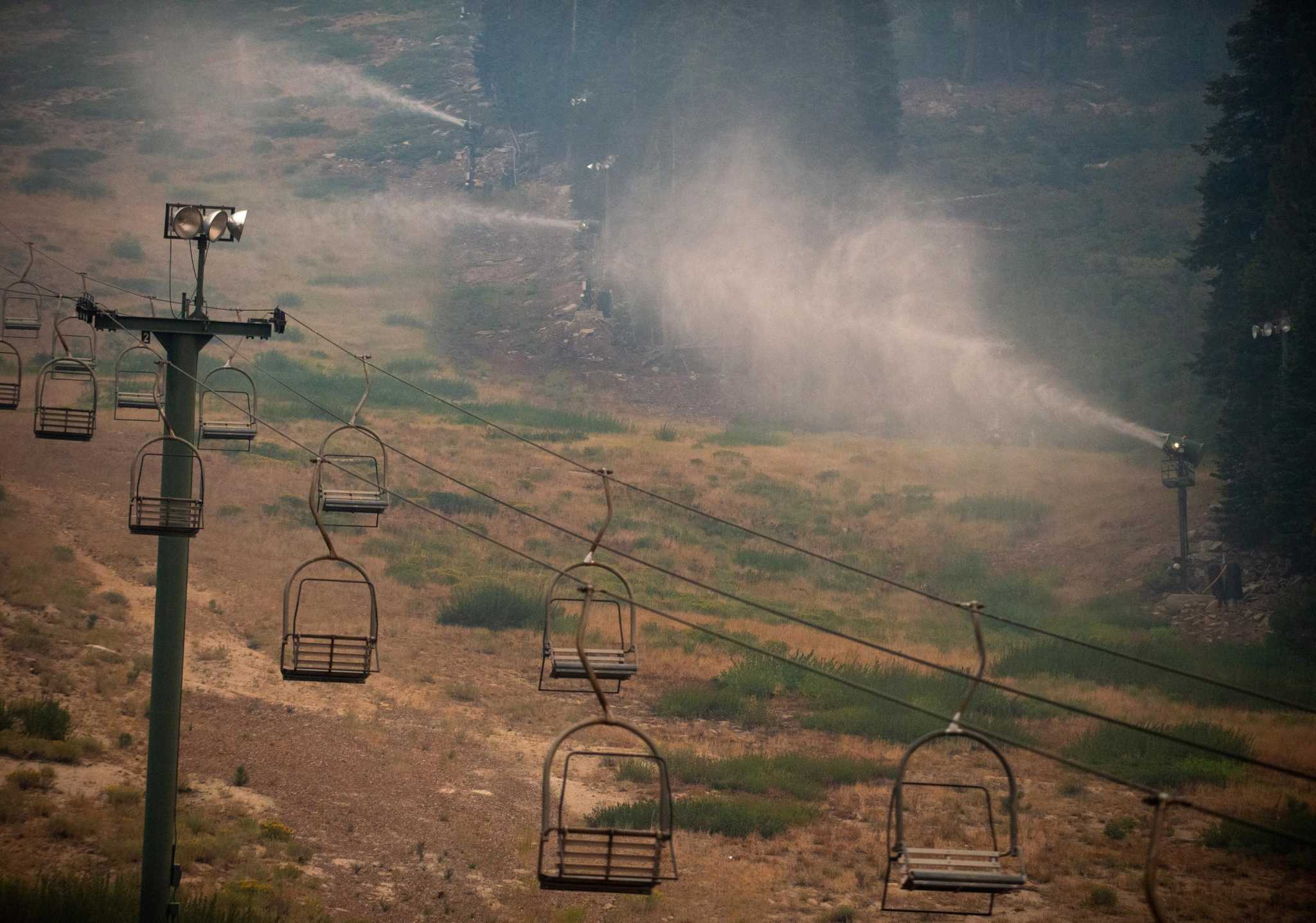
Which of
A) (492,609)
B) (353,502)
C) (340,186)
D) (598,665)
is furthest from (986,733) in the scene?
(340,186)

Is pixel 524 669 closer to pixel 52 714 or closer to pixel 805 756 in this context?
pixel 805 756

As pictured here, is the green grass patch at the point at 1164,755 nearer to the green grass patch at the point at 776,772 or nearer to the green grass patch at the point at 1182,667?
the green grass patch at the point at 1182,667

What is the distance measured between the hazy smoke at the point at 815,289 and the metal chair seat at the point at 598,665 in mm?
44112

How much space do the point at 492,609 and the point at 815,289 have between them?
1544 inches

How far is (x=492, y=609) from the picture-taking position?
29969 mm

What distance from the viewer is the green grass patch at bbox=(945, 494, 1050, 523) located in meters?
40.8

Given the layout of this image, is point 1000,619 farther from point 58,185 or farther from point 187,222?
point 58,185

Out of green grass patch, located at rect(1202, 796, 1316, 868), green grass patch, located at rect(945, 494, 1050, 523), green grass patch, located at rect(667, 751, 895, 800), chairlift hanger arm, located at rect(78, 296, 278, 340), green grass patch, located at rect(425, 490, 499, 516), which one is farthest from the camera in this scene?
green grass patch, located at rect(945, 494, 1050, 523)

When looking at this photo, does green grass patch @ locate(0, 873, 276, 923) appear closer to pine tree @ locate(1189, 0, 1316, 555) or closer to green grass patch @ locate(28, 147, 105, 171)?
pine tree @ locate(1189, 0, 1316, 555)

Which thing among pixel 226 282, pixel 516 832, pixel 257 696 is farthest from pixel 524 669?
pixel 226 282

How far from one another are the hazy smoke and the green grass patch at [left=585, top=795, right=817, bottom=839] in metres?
37.7

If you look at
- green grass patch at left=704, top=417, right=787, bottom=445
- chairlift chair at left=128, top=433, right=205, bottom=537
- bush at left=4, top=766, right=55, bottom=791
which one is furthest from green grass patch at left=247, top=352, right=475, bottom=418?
chairlift chair at left=128, top=433, right=205, bottom=537

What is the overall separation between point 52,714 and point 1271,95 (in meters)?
38.1

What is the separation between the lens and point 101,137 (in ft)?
254
